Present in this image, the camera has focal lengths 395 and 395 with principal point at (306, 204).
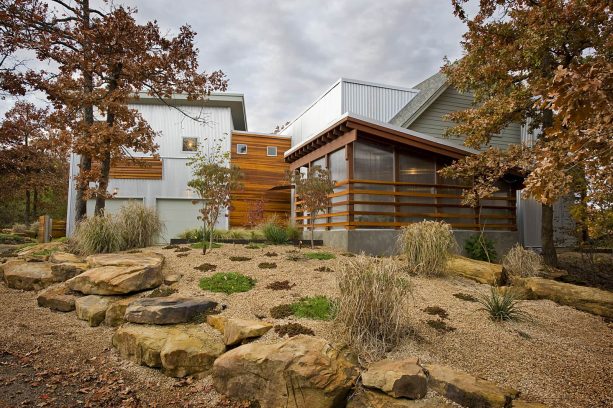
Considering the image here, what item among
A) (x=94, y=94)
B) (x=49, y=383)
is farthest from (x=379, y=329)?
(x=94, y=94)

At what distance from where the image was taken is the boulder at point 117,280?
6500 mm

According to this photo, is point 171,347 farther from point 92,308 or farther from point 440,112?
point 440,112

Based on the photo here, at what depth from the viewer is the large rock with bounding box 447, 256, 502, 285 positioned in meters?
7.90

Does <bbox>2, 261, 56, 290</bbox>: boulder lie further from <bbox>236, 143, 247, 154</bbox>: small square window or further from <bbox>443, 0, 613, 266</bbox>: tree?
<bbox>236, 143, 247, 154</bbox>: small square window

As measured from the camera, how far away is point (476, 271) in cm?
802

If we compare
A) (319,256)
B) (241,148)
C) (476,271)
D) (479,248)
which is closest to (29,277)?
(319,256)

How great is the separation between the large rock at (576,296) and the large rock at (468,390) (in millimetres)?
4091

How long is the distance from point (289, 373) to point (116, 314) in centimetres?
343

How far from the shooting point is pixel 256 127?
4212 cm

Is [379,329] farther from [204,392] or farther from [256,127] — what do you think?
[256,127]

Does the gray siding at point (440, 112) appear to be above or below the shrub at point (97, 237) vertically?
above

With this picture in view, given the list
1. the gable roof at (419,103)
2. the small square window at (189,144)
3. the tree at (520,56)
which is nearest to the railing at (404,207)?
the tree at (520,56)

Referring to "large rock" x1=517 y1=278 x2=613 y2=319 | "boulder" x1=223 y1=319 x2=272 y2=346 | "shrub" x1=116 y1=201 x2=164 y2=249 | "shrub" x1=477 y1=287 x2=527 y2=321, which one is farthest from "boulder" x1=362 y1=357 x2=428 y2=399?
"shrub" x1=116 y1=201 x2=164 y2=249

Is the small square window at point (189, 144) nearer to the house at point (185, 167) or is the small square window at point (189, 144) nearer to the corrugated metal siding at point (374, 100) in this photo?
the house at point (185, 167)
